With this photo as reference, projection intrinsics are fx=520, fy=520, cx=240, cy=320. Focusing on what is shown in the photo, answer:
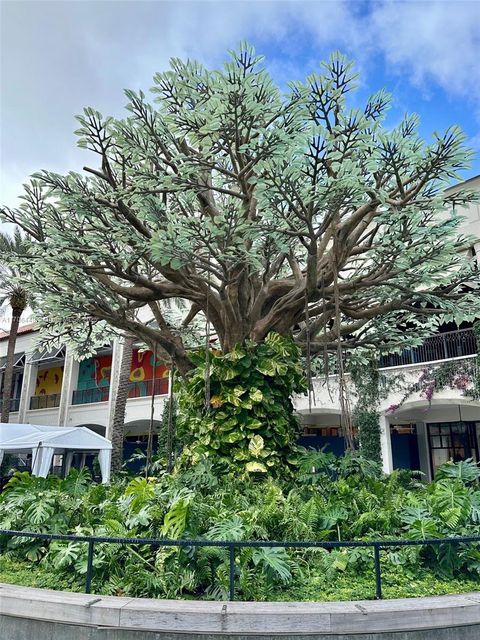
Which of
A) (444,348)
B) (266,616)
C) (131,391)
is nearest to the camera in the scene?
(266,616)

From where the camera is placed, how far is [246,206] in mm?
7879

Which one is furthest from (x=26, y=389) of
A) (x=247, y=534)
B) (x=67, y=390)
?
(x=247, y=534)

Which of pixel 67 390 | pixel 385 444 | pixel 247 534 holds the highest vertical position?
pixel 67 390

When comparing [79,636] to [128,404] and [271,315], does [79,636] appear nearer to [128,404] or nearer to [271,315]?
[271,315]

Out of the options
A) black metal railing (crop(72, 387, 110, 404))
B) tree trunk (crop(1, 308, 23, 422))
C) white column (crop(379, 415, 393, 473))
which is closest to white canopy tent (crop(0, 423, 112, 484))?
white column (crop(379, 415, 393, 473))

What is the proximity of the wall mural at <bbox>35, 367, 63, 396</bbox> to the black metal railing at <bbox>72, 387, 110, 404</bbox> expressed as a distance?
3470 mm

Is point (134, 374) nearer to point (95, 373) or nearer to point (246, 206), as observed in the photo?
point (95, 373)

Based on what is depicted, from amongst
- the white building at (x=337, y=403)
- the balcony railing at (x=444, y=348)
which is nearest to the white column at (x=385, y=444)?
the white building at (x=337, y=403)

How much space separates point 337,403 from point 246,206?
1279cm

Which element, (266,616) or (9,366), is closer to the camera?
(266,616)

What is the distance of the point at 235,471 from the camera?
8156mm

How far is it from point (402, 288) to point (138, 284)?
4493 millimetres

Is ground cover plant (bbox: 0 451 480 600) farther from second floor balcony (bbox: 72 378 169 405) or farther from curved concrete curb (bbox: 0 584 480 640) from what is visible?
second floor balcony (bbox: 72 378 169 405)

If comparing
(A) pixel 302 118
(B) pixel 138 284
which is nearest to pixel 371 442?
(B) pixel 138 284
